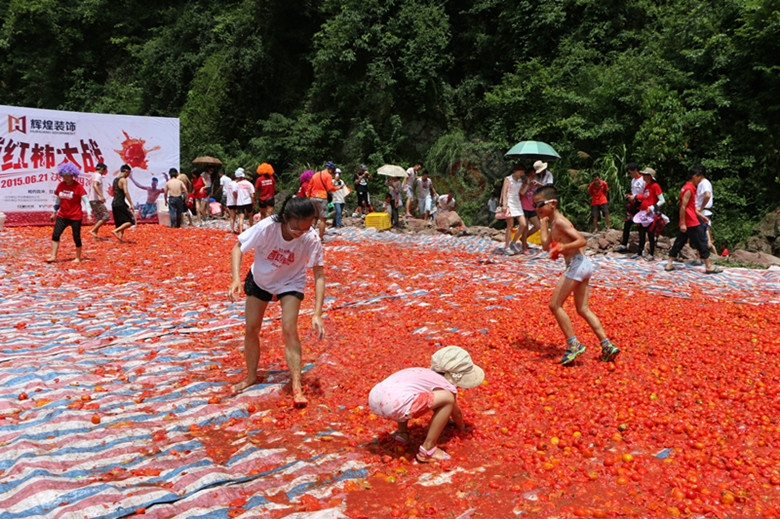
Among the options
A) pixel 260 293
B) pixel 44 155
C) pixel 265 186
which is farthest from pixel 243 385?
pixel 44 155

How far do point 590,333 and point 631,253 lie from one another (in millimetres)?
7030

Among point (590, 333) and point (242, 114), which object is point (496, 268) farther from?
point (242, 114)

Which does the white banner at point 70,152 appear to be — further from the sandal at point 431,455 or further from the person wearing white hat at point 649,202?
the sandal at point 431,455

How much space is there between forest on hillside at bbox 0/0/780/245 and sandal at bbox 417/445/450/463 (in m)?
15.3

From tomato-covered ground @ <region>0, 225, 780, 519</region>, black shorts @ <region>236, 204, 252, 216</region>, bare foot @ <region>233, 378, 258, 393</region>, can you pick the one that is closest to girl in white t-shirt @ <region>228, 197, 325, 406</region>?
bare foot @ <region>233, 378, 258, 393</region>

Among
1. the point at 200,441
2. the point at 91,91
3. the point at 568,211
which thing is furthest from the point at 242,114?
the point at 200,441

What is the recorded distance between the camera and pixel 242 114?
31641 mm

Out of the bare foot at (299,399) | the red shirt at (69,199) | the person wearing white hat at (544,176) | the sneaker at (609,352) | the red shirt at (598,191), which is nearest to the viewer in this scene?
the bare foot at (299,399)

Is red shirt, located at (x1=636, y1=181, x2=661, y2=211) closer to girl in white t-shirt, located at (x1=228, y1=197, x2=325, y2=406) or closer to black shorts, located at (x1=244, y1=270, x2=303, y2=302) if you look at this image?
girl in white t-shirt, located at (x1=228, y1=197, x2=325, y2=406)

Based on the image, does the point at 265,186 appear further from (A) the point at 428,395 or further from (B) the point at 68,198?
(A) the point at 428,395

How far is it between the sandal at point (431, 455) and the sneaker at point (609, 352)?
230cm

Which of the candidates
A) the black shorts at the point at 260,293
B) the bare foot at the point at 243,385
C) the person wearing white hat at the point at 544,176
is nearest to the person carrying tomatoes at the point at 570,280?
the black shorts at the point at 260,293

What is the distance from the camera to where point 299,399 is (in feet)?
17.4

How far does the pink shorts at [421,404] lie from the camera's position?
4.25m
